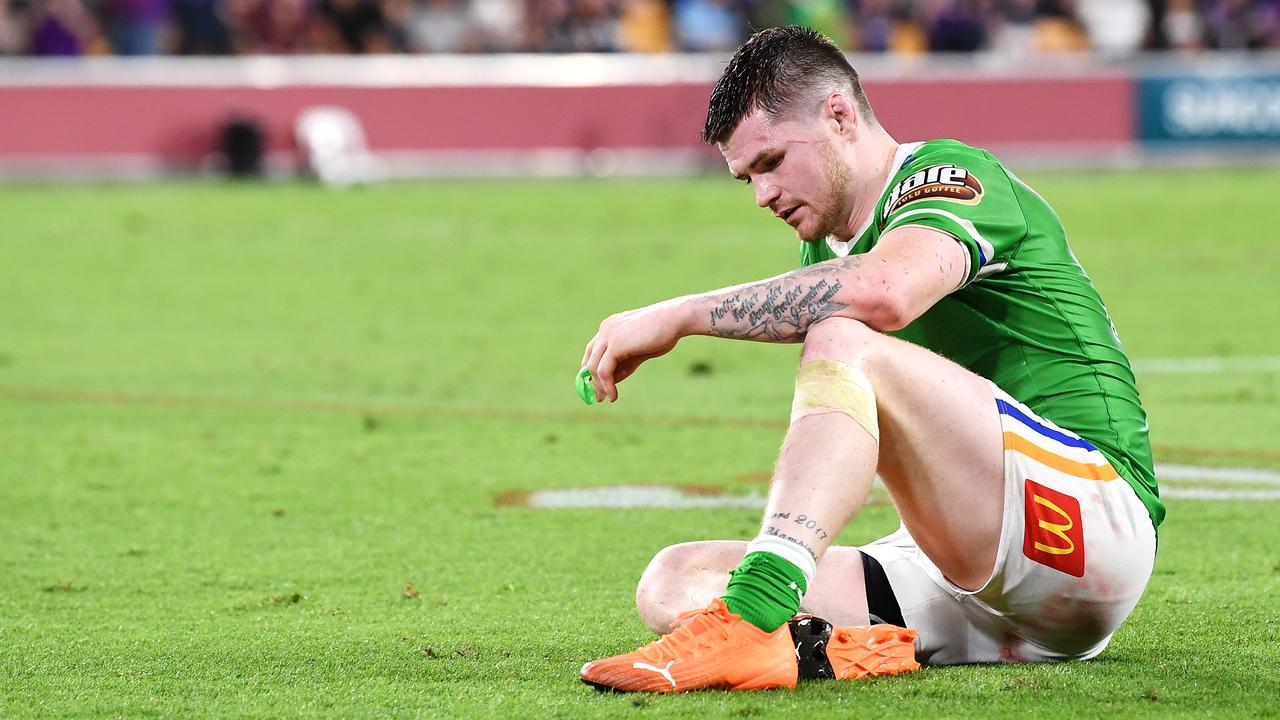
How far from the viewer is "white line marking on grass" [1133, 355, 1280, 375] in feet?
32.4

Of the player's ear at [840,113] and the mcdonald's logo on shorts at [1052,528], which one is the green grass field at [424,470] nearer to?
the mcdonald's logo on shorts at [1052,528]

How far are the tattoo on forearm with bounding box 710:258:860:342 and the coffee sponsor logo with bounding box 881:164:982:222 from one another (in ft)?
0.78

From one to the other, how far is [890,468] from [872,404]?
0.81ft

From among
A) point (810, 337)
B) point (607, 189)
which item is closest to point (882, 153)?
point (810, 337)

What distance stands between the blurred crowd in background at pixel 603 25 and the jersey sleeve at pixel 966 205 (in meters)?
20.6

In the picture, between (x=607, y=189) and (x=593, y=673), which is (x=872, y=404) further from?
(x=607, y=189)

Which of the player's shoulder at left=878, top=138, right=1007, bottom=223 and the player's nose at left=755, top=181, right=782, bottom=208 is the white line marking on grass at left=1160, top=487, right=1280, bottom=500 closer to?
the player's shoulder at left=878, top=138, right=1007, bottom=223

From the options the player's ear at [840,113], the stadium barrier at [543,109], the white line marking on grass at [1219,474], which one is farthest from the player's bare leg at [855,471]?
the stadium barrier at [543,109]

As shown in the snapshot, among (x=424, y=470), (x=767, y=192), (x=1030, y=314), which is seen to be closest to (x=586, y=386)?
(x=767, y=192)

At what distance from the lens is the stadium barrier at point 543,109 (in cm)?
2367

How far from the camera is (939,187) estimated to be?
4.26 m

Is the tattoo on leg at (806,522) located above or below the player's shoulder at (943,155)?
below

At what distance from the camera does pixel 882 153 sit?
4535 mm

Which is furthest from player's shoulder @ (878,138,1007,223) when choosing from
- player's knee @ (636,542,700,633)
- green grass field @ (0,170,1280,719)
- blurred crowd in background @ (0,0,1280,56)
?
blurred crowd in background @ (0,0,1280,56)
